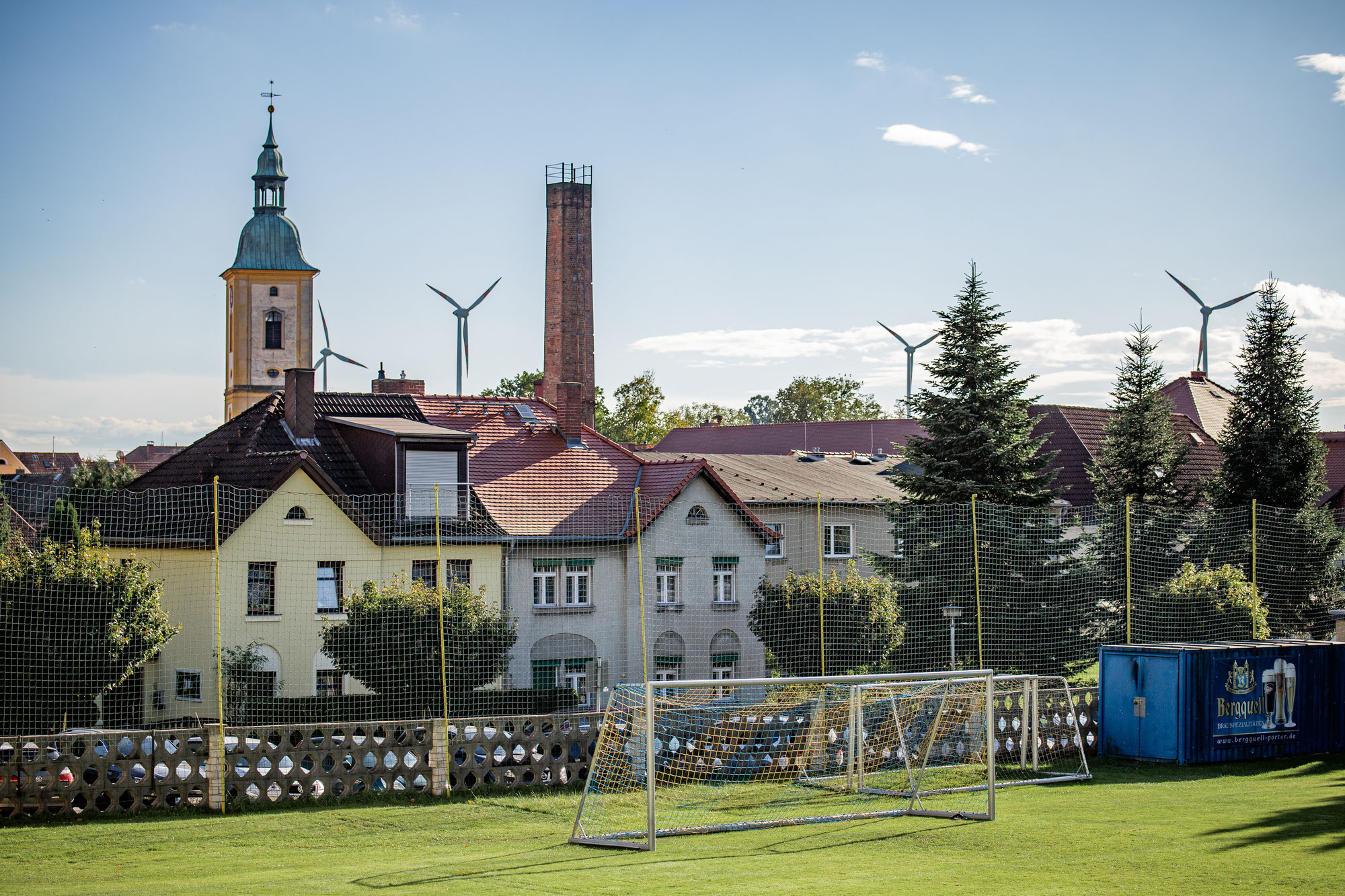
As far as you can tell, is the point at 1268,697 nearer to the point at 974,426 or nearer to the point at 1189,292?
the point at 974,426

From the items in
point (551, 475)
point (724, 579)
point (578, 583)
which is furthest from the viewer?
point (551, 475)

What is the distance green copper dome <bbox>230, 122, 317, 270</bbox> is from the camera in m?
82.3

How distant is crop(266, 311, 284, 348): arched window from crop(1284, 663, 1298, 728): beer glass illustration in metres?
72.5

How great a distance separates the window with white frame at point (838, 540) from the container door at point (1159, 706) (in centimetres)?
2192

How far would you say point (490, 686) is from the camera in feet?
87.7

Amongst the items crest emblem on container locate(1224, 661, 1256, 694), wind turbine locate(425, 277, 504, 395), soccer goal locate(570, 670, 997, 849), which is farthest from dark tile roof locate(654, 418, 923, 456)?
soccer goal locate(570, 670, 997, 849)

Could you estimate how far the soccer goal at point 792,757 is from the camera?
1355cm

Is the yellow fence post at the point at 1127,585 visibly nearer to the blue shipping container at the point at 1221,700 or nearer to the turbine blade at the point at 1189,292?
the blue shipping container at the point at 1221,700

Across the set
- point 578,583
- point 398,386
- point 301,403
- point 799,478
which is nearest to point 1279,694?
point 578,583

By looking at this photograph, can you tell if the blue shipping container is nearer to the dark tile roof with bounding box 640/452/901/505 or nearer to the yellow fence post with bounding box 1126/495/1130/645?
the yellow fence post with bounding box 1126/495/1130/645

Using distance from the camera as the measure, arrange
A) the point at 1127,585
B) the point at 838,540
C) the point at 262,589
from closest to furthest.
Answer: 1. the point at 1127,585
2. the point at 262,589
3. the point at 838,540

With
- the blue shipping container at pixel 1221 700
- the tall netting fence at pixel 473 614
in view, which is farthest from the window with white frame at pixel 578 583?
the blue shipping container at pixel 1221 700

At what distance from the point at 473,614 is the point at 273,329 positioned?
63175 millimetres

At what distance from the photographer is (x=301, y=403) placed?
1355 inches
